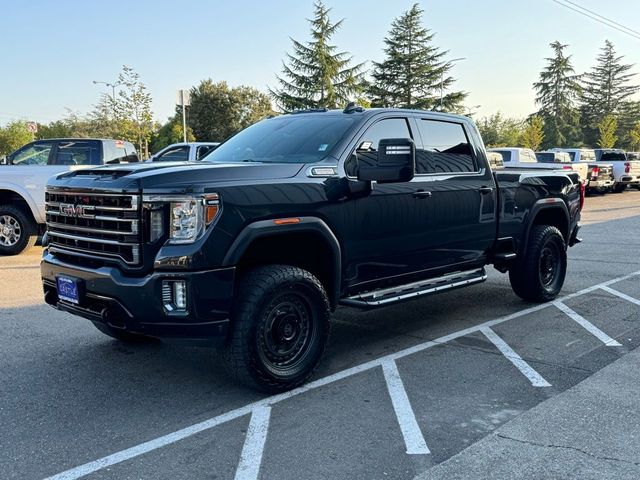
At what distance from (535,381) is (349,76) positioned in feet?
159

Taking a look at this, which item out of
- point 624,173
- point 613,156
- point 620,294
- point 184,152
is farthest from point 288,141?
point 613,156

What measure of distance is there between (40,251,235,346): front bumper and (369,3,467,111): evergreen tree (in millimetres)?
51458

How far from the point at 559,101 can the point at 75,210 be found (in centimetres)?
→ 7897

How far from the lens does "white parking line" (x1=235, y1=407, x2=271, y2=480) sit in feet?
10.2

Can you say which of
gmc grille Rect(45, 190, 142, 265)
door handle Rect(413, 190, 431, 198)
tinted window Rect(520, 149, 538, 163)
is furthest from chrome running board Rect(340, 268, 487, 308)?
tinted window Rect(520, 149, 538, 163)

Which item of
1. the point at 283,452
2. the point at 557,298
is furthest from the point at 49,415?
the point at 557,298

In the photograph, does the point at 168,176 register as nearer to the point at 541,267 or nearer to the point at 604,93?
the point at 541,267

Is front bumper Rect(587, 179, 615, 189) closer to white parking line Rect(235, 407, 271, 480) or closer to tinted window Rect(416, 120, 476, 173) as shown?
tinted window Rect(416, 120, 476, 173)

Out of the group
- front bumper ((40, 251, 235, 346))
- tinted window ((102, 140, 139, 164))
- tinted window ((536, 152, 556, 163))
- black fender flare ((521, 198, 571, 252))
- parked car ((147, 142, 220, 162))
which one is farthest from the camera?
tinted window ((536, 152, 556, 163))

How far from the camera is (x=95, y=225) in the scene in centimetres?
408

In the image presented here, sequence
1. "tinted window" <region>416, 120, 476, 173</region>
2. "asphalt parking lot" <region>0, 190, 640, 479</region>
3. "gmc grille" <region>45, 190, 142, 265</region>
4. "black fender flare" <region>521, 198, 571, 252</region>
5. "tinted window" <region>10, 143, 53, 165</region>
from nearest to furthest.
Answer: "asphalt parking lot" <region>0, 190, 640, 479</region> → "gmc grille" <region>45, 190, 142, 265</region> → "tinted window" <region>416, 120, 476, 173</region> → "black fender flare" <region>521, 198, 571, 252</region> → "tinted window" <region>10, 143, 53, 165</region>

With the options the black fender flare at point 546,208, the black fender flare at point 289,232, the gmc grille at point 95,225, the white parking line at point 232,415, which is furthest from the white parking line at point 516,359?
the gmc grille at point 95,225

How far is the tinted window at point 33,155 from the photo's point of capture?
35.6 feet

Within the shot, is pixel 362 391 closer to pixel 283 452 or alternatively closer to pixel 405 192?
pixel 283 452
